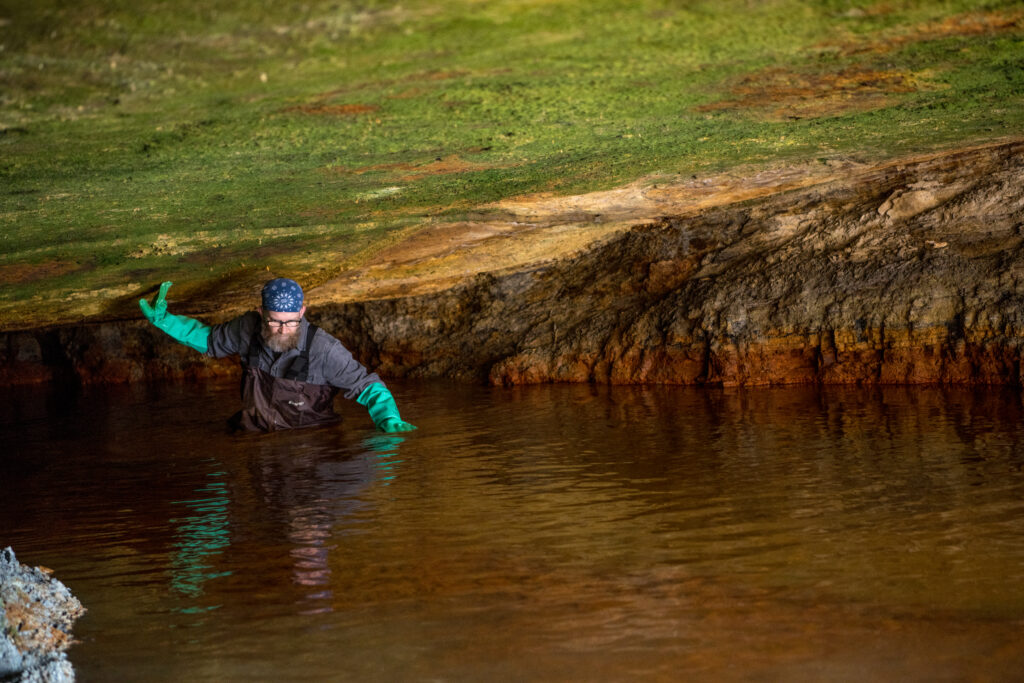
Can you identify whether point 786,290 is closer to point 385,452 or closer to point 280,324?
point 385,452

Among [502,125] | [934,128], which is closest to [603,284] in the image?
[934,128]

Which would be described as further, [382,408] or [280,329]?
[382,408]

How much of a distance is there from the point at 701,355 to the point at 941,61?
4.56m

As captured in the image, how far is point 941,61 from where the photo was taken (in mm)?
4531

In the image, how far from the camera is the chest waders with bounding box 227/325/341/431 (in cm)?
690

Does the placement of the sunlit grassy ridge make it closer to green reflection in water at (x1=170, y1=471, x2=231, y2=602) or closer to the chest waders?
the chest waders

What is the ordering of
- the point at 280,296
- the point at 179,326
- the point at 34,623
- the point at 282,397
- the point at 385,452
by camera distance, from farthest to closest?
the point at 282,397 < the point at 179,326 < the point at 280,296 < the point at 385,452 < the point at 34,623

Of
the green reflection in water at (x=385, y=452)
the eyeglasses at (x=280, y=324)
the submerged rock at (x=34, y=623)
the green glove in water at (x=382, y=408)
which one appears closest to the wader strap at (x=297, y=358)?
the eyeglasses at (x=280, y=324)

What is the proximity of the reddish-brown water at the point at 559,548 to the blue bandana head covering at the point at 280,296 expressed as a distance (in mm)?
930

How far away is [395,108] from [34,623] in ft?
7.85

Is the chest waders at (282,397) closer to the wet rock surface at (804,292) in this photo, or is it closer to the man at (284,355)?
the man at (284,355)

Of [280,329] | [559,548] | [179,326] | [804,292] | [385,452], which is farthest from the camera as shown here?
[804,292]

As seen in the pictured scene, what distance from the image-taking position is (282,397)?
7.11 meters

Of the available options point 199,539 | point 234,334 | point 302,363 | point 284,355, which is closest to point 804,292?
point 302,363
